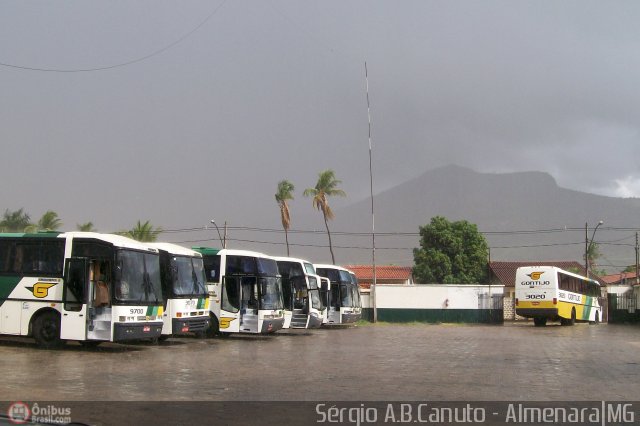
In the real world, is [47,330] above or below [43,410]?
above

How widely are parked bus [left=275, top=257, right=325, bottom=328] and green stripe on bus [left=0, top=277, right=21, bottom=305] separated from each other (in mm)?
10817

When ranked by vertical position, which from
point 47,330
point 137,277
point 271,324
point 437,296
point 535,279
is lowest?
point 271,324

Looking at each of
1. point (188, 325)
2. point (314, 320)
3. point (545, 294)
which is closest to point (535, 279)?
point (545, 294)

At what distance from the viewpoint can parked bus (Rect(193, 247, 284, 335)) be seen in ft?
74.7

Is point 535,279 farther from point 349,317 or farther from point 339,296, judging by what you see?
point 339,296

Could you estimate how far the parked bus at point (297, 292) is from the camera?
89.9ft

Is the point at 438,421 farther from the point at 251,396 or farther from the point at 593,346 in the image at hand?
the point at 593,346

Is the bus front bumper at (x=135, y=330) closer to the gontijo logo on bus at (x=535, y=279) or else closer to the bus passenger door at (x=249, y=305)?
the bus passenger door at (x=249, y=305)

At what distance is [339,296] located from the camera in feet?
116

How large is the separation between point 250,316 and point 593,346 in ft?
35.0

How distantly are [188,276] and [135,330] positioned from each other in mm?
3753

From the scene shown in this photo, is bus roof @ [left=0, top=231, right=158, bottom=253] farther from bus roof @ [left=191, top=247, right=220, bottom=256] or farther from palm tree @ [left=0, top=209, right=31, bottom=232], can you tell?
palm tree @ [left=0, top=209, right=31, bottom=232]

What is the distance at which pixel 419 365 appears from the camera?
1504 cm

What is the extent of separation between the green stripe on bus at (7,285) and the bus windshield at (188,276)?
4129 millimetres
